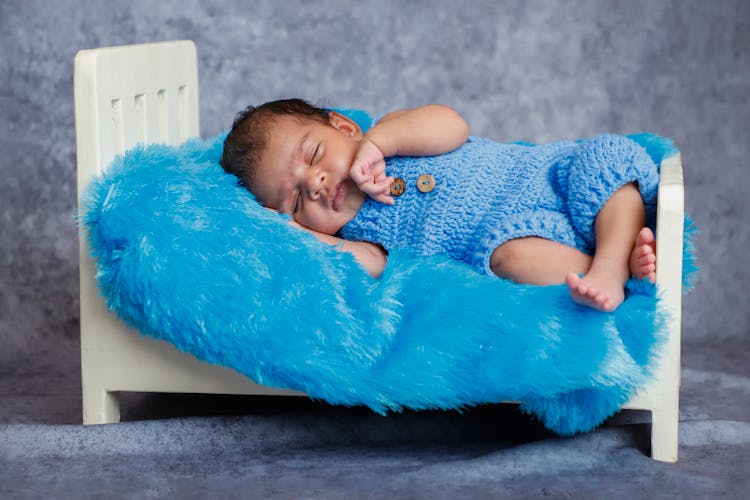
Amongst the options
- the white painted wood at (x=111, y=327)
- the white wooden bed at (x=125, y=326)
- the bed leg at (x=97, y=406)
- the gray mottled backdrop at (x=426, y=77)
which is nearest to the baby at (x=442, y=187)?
the white wooden bed at (x=125, y=326)

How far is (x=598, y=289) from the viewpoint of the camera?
62.4 inches

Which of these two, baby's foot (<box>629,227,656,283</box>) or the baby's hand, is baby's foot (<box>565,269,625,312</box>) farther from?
the baby's hand

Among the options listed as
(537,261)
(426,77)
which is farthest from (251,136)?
(426,77)

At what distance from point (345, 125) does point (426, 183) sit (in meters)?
0.22

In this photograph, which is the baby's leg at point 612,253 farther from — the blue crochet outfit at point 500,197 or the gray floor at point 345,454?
the gray floor at point 345,454

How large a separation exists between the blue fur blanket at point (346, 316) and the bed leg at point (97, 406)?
0.57 ft

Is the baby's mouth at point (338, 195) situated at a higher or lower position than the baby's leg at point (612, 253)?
higher

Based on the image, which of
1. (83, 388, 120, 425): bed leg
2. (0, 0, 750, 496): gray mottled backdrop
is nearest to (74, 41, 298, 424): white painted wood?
(83, 388, 120, 425): bed leg

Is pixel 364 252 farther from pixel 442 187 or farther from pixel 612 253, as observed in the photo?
pixel 612 253

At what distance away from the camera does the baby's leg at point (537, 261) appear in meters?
1.70

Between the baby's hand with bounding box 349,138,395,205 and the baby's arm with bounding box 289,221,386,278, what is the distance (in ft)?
0.28

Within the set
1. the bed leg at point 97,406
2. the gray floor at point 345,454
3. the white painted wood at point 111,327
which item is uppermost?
the white painted wood at point 111,327

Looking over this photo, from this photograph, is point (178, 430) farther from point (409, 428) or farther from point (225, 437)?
point (409, 428)

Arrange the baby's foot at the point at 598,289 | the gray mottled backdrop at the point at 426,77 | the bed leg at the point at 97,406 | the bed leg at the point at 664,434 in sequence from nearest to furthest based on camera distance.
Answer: the baby's foot at the point at 598,289 < the bed leg at the point at 664,434 < the bed leg at the point at 97,406 < the gray mottled backdrop at the point at 426,77
